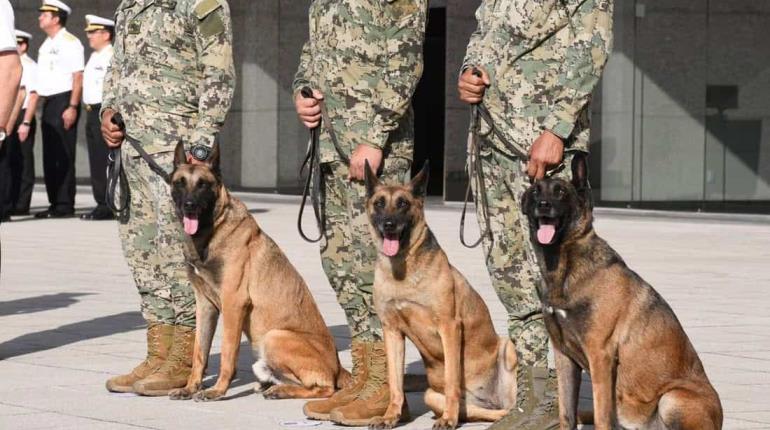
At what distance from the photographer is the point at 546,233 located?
19.6ft

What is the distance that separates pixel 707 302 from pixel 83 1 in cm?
1671

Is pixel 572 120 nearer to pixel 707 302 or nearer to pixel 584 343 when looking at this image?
pixel 584 343

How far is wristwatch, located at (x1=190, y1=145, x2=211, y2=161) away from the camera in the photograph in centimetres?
762

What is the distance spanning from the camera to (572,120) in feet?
21.1

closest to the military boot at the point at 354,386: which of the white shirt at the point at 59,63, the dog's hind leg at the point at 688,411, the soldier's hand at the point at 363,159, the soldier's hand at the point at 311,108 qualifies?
the soldier's hand at the point at 363,159

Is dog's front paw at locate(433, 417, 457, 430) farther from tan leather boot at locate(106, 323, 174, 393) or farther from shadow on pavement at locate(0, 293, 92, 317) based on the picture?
shadow on pavement at locate(0, 293, 92, 317)

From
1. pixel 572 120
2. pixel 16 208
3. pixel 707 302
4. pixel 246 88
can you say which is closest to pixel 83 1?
pixel 246 88

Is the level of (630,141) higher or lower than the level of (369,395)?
higher

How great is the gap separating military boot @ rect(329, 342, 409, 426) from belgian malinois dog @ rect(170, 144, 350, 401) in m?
0.50

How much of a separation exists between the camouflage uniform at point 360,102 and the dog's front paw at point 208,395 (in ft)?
2.40

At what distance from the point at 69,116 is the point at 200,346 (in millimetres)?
11731

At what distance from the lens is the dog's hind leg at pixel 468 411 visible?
6840 millimetres

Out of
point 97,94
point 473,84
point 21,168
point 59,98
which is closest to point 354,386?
point 473,84

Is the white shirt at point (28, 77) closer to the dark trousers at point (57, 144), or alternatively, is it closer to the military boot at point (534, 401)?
the dark trousers at point (57, 144)
